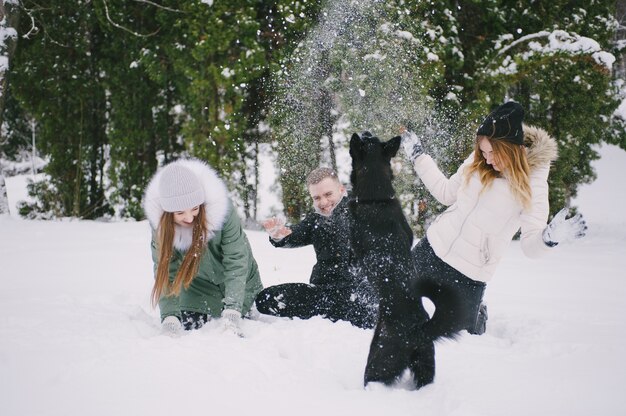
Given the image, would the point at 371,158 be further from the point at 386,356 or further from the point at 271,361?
the point at 271,361

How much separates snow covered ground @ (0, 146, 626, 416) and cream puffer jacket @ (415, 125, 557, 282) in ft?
1.76

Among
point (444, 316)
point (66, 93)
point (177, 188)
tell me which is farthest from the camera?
point (66, 93)

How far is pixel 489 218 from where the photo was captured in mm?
2891

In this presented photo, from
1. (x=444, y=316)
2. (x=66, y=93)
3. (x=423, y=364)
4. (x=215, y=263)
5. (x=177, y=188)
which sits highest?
(x=66, y=93)

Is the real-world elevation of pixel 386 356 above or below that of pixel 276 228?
below

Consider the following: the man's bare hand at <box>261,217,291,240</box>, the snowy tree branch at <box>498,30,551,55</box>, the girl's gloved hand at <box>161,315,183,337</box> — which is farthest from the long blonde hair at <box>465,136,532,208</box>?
the snowy tree branch at <box>498,30,551,55</box>

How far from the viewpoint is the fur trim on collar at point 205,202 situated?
9.66 ft

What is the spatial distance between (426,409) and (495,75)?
248 inches

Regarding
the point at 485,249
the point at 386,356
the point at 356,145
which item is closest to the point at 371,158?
the point at 356,145

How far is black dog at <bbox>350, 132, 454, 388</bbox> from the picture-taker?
2242 mm

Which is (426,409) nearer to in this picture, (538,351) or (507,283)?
(538,351)

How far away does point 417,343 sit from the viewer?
7.41 feet

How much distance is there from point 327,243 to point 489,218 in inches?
48.7

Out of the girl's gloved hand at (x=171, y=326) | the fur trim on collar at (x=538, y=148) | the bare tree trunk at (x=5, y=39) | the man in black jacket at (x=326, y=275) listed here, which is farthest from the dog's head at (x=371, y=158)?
the bare tree trunk at (x=5, y=39)
